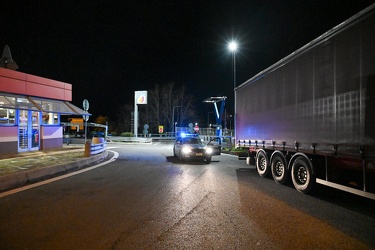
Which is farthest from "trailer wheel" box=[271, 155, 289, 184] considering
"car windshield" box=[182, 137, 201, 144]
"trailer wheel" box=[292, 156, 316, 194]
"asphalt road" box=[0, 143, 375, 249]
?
"car windshield" box=[182, 137, 201, 144]

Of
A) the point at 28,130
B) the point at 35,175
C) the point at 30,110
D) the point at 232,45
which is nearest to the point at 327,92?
the point at 35,175

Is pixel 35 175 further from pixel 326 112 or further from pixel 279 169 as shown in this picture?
pixel 326 112

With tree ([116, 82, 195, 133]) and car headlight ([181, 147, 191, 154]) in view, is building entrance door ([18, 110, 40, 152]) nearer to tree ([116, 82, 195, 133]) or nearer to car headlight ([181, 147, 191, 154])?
car headlight ([181, 147, 191, 154])

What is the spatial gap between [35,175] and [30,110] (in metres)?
9.02

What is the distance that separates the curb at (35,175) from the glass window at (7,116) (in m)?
6.06

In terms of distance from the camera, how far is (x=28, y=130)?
19.2 meters

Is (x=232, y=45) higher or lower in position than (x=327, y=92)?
higher

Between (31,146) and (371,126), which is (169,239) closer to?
(371,126)

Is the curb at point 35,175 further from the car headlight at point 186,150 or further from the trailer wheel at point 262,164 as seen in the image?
the trailer wheel at point 262,164

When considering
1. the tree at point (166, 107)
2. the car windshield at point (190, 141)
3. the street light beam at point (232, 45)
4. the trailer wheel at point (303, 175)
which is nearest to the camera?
the trailer wheel at point (303, 175)

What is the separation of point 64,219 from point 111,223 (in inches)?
40.1

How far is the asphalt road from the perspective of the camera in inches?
182

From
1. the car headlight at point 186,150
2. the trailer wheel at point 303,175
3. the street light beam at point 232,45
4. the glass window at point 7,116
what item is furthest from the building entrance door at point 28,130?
the trailer wheel at point 303,175

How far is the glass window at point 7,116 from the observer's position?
17.0m
